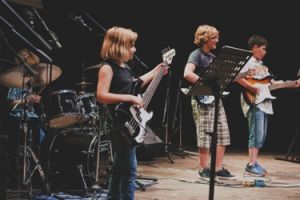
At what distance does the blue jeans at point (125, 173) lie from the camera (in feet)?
13.4

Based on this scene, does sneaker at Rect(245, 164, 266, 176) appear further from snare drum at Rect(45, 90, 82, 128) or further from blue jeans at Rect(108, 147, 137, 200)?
blue jeans at Rect(108, 147, 137, 200)

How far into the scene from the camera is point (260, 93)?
6527mm

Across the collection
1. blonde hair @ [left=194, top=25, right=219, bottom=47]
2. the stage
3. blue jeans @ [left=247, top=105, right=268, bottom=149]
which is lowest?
the stage

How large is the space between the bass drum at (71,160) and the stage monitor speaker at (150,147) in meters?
1.84

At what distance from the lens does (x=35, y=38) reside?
10.9ft

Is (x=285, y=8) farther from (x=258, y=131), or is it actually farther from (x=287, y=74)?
(x=258, y=131)

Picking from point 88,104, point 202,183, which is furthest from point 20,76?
point 202,183

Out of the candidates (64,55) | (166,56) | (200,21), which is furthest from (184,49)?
(166,56)

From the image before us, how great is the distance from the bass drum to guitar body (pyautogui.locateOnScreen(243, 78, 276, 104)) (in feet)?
6.48

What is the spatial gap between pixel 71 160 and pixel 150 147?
2.07m

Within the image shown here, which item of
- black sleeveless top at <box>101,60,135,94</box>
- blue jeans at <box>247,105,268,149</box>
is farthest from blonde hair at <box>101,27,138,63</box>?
blue jeans at <box>247,105,268,149</box>

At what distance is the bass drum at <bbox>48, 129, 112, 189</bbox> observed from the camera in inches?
224

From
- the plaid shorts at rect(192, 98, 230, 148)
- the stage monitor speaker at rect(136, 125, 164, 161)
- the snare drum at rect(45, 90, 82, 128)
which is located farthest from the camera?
the stage monitor speaker at rect(136, 125, 164, 161)

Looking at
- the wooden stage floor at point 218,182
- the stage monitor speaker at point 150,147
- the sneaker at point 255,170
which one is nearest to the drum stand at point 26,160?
the wooden stage floor at point 218,182
